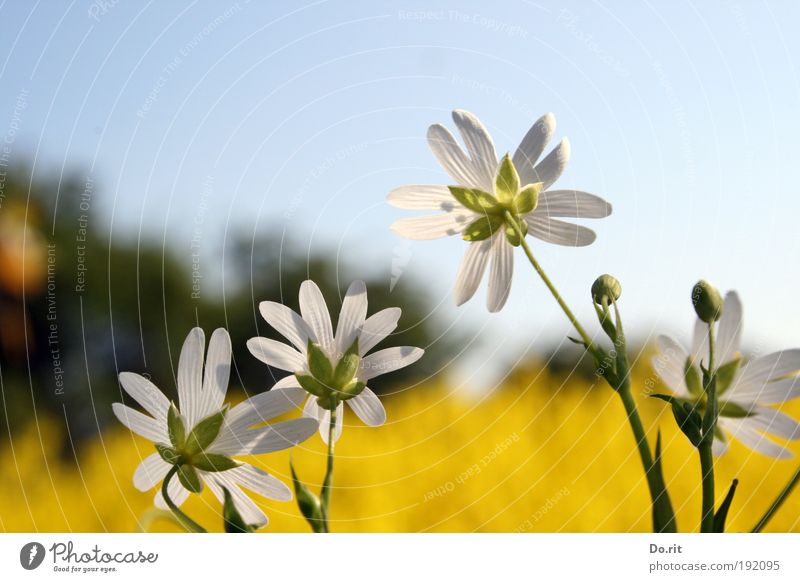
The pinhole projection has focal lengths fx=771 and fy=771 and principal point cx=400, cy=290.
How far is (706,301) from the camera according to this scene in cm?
50

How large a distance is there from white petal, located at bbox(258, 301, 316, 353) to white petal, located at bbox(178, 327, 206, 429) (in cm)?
4

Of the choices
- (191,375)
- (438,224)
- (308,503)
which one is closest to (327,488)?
(308,503)

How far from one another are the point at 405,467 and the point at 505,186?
101 cm

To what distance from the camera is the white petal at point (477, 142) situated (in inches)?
21.3

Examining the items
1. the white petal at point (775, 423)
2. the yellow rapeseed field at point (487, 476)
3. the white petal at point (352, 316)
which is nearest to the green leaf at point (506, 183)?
the white petal at point (352, 316)

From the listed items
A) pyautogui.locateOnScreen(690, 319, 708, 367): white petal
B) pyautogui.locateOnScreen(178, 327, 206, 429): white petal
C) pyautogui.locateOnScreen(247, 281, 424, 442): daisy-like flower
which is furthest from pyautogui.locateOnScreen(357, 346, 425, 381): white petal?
pyautogui.locateOnScreen(690, 319, 708, 367): white petal

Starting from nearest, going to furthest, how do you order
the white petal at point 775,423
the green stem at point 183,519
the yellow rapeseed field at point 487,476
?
the green stem at point 183,519
the white petal at point 775,423
the yellow rapeseed field at point 487,476

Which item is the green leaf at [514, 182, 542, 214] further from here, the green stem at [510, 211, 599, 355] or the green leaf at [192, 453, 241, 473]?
the green leaf at [192, 453, 241, 473]

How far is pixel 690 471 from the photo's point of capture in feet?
4.59

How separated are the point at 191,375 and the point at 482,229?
230mm

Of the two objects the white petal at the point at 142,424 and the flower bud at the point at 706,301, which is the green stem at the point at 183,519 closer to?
the white petal at the point at 142,424

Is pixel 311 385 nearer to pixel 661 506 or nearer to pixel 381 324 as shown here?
pixel 381 324
